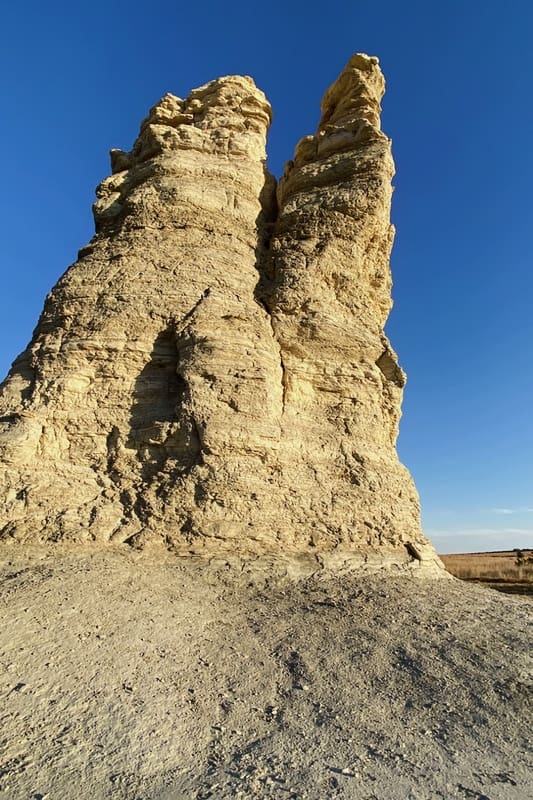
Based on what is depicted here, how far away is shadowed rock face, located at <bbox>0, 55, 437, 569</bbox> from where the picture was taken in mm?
8281

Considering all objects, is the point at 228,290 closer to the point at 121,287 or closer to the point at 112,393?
the point at 121,287

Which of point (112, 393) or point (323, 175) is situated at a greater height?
point (323, 175)

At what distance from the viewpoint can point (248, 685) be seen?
16.6 ft

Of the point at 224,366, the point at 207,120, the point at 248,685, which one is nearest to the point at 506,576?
the point at 224,366

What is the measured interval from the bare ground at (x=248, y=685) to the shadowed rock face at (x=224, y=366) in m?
1.06

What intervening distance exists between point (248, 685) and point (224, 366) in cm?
543

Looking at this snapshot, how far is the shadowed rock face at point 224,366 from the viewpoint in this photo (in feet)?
27.2

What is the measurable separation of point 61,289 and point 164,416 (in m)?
3.87

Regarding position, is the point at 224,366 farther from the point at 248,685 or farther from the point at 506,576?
the point at 506,576

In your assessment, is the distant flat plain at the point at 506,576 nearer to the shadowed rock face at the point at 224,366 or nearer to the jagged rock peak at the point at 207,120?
the shadowed rock face at the point at 224,366

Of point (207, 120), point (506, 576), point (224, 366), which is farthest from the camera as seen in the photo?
point (506, 576)

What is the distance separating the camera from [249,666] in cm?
540

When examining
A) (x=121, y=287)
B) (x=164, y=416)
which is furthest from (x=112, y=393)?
(x=121, y=287)

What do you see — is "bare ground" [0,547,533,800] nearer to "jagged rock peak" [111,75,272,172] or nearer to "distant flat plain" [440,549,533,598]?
"jagged rock peak" [111,75,272,172]
